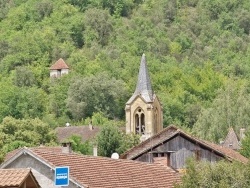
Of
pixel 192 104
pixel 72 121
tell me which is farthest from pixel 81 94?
pixel 192 104

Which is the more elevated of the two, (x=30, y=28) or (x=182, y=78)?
(x=30, y=28)

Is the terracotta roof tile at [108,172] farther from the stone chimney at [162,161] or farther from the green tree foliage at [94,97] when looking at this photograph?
the green tree foliage at [94,97]

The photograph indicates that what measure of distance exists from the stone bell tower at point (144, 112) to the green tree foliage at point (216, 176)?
64.9 m

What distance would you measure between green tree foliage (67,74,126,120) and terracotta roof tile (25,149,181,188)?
303 feet

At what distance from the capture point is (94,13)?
19962cm

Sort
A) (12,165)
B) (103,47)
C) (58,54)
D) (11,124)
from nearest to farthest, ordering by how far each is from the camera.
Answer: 1. (12,165)
2. (11,124)
3. (58,54)
4. (103,47)

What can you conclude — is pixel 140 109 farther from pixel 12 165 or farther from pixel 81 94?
pixel 12 165

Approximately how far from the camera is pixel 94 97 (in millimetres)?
136875

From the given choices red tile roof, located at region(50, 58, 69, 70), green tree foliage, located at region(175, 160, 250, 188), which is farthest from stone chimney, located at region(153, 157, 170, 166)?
red tile roof, located at region(50, 58, 69, 70)

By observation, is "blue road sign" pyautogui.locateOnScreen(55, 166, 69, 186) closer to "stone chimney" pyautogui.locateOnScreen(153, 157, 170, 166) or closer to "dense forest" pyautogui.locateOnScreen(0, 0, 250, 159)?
"stone chimney" pyautogui.locateOnScreen(153, 157, 170, 166)

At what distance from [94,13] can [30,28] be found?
10643mm

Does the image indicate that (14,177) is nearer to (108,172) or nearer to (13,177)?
(13,177)

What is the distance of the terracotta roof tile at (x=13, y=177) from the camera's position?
2992 cm

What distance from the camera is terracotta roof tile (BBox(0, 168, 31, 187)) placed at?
2992 cm
